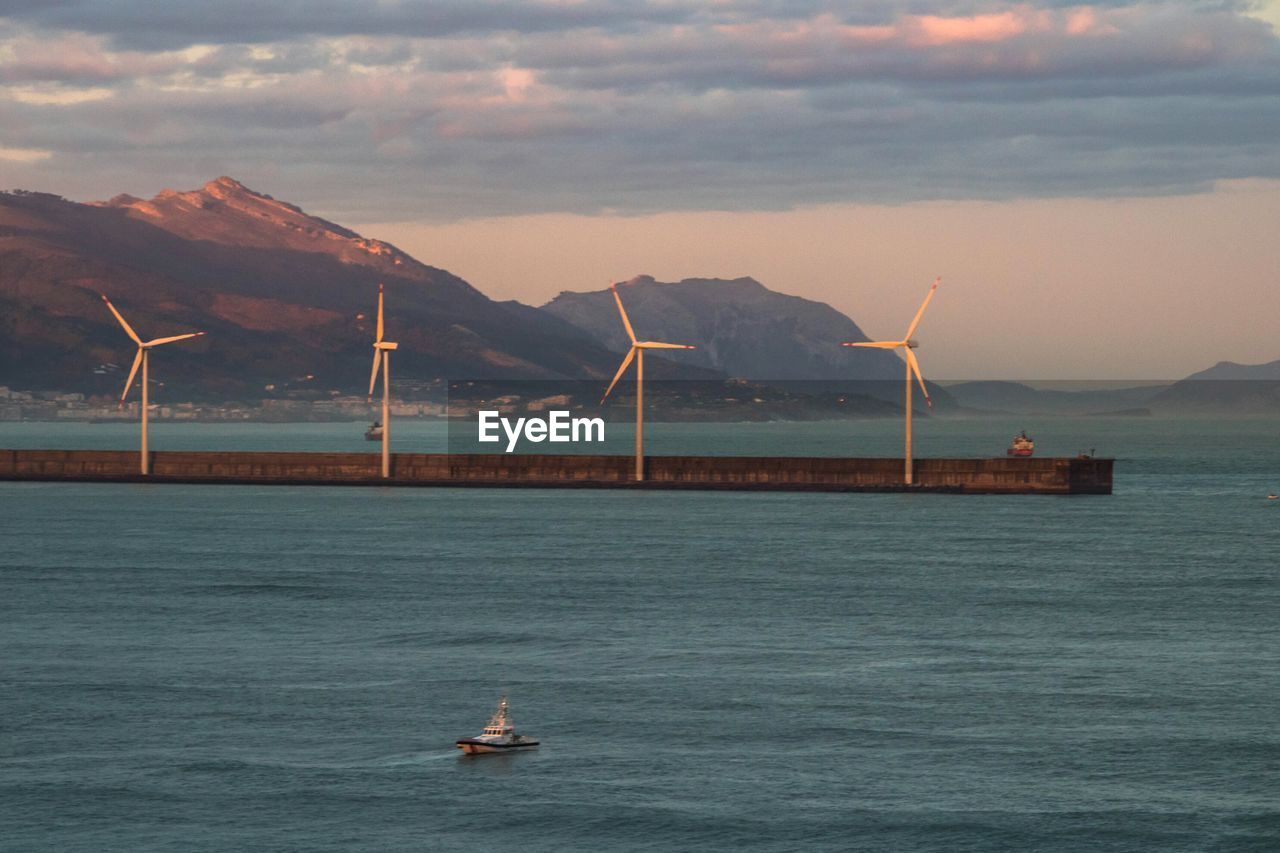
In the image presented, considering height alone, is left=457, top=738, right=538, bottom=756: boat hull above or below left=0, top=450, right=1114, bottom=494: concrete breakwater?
below

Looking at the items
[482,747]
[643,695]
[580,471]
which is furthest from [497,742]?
[580,471]

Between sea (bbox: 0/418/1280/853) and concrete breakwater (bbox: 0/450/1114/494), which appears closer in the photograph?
sea (bbox: 0/418/1280/853)

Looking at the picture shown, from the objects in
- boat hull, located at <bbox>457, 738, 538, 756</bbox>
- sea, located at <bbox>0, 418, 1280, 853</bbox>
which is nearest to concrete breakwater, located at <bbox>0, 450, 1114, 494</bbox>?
sea, located at <bbox>0, 418, 1280, 853</bbox>

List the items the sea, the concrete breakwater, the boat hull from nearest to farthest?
the sea < the boat hull < the concrete breakwater

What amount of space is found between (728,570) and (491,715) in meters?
47.4

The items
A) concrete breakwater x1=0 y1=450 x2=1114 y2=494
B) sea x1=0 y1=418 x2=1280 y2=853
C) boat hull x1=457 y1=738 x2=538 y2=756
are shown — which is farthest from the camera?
concrete breakwater x1=0 y1=450 x2=1114 y2=494

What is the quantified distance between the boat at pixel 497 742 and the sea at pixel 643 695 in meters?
0.70

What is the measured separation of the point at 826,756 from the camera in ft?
166

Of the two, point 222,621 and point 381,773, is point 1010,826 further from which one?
point 222,621

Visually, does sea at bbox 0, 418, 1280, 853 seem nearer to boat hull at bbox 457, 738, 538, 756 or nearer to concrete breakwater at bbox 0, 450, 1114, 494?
boat hull at bbox 457, 738, 538, 756

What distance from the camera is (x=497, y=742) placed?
49875 millimetres

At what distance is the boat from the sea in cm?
70

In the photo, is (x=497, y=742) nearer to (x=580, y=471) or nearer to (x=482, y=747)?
(x=482, y=747)

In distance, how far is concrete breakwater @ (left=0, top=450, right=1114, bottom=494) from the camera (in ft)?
508
